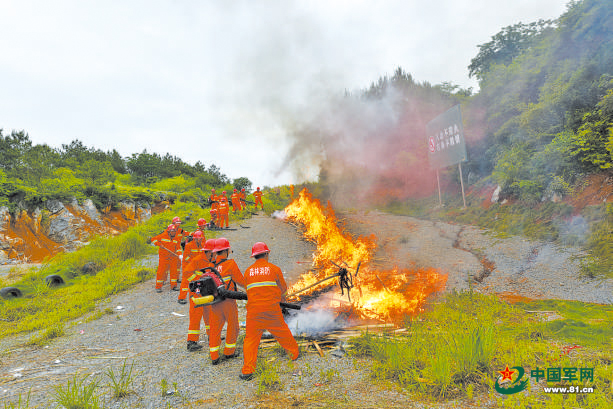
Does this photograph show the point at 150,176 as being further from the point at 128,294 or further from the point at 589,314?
the point at 589,314

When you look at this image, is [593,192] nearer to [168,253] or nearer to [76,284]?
[168,253]

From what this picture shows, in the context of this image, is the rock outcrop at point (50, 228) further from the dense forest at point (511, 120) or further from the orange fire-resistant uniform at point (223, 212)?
the dense forest at point (511, 120)

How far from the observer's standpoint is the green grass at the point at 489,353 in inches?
125

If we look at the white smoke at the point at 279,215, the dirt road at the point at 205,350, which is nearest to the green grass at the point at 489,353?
the dirt road at the point at 205,350

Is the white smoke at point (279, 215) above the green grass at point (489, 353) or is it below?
above

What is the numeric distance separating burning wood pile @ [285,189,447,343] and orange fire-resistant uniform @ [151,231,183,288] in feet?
11.8

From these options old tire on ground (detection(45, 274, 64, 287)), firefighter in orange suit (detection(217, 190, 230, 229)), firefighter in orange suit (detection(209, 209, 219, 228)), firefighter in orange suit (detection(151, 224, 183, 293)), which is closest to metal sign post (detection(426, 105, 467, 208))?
firefighter in orange suit (detection(217, 190, 230, 229))

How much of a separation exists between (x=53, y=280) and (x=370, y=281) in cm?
1004

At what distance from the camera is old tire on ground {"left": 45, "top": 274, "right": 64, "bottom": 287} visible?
927cm

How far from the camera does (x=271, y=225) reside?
65.2ft

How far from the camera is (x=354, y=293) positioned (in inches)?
304

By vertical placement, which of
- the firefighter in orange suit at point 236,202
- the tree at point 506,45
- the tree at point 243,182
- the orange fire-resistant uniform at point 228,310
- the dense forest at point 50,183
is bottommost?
the orange fire-resistant uniform at point 228,310

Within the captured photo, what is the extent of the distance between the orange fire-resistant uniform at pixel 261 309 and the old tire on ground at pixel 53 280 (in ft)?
29.0

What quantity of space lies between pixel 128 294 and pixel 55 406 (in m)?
5.72
